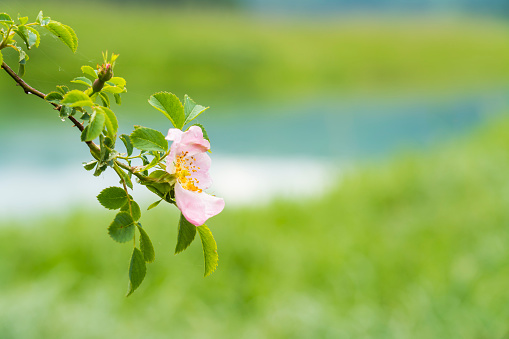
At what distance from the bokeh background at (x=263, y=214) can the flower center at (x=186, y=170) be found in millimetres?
59

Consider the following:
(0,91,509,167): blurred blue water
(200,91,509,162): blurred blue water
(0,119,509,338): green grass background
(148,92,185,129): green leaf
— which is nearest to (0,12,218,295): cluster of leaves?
(148,92,185,129): green leaf

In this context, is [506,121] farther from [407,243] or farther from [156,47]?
[156,47]

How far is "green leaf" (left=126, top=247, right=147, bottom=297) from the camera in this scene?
33 cm

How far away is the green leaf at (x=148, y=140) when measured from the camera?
320mm

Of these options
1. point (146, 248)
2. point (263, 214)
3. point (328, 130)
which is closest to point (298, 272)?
point (263, 214)

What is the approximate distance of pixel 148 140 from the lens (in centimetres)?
32

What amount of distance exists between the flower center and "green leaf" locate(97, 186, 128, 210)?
1.7 inches

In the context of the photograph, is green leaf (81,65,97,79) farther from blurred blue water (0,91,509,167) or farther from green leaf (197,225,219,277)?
blurred blue water (0,91,509,167)

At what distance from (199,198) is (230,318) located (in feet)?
6.36

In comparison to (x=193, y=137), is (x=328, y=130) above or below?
above

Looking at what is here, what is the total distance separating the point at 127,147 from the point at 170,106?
0.13 feet

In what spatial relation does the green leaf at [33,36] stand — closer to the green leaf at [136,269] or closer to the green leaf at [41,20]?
the green leaf at [41,20]

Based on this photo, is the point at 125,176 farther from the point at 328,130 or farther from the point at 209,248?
the point at 328,130

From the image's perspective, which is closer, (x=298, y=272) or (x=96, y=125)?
(x=96, y=125)
